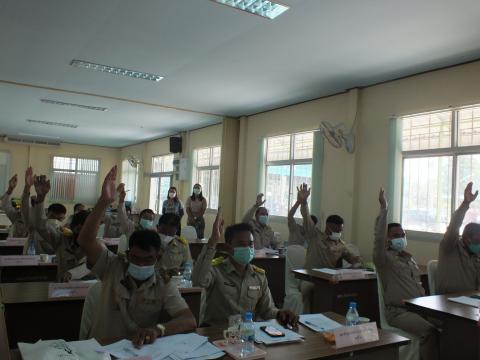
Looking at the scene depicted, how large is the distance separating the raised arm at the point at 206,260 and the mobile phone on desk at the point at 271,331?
1.46ft

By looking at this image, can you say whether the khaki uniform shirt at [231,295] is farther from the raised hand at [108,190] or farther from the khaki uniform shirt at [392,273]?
the khaki uniform shirt at [392,273]

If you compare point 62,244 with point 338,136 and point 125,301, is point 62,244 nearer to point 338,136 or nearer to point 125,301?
point 125,301

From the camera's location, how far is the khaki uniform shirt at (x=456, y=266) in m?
3.46

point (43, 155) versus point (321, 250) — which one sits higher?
point (43, 155)

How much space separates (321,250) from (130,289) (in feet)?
8.74

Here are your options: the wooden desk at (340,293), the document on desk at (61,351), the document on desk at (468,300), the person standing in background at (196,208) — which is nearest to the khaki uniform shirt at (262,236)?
the wooden desk at (340,293)

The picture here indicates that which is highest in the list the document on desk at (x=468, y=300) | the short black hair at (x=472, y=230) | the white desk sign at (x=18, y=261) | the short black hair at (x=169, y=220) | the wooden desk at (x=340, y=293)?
the short black hair at (x=472, y=230)

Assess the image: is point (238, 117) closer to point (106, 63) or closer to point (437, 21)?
point (106, 63)

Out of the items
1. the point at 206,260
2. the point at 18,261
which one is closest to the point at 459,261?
the point at 206,260

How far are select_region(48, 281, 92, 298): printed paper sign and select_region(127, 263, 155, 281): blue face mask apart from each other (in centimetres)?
80

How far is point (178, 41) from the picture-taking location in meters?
4.66

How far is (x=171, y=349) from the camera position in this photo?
68.8 inches

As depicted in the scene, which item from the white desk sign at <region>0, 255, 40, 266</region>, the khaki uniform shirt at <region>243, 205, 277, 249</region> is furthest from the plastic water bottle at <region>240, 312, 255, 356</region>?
the khaki uniform shirt at <region>243, 205, 277, 249</region>

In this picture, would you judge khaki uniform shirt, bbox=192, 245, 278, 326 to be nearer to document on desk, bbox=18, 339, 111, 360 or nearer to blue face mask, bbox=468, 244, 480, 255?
document on desk, bbox=18, 339, 111, 360
